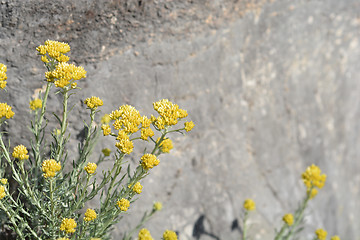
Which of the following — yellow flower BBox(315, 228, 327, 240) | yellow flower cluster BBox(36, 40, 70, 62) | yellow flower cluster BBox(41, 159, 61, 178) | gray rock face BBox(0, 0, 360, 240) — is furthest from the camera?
yellow flower BBox(315, 228, 327, 240)

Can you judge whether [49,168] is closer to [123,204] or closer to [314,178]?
[123,204]

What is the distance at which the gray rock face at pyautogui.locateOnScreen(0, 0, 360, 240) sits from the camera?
2373mm

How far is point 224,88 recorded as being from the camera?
10.4ft

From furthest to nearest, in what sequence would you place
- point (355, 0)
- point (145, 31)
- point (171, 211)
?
point (355, 0) < point (171, 211) < point (145, 31)

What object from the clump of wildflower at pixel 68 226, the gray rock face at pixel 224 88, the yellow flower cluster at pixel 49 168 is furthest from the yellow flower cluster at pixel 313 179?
the yellow flower cluster at pixel 49 168

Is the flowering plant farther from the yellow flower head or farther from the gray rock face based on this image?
the yellow flower head

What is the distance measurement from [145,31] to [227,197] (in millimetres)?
1375

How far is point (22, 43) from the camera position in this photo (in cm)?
223

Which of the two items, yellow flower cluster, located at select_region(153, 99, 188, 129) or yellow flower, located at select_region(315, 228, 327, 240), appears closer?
yellow flower cluster, located at select_region(153, 99, 188, 129)

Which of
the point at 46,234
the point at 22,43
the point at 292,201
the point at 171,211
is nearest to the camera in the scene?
the point at 46,234

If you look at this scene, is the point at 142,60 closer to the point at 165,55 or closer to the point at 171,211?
the point at 165,55

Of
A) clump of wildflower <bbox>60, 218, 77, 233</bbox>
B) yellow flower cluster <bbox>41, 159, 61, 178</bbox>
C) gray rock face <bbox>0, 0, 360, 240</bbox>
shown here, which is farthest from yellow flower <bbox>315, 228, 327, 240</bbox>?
yellow flower cluster <bbox>41, 159, 61, 178</bbox>

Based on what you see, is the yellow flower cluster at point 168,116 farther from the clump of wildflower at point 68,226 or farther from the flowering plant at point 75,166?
the clump of wildflower at point 68,226

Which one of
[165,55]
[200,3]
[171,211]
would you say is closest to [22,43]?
[165,55]
